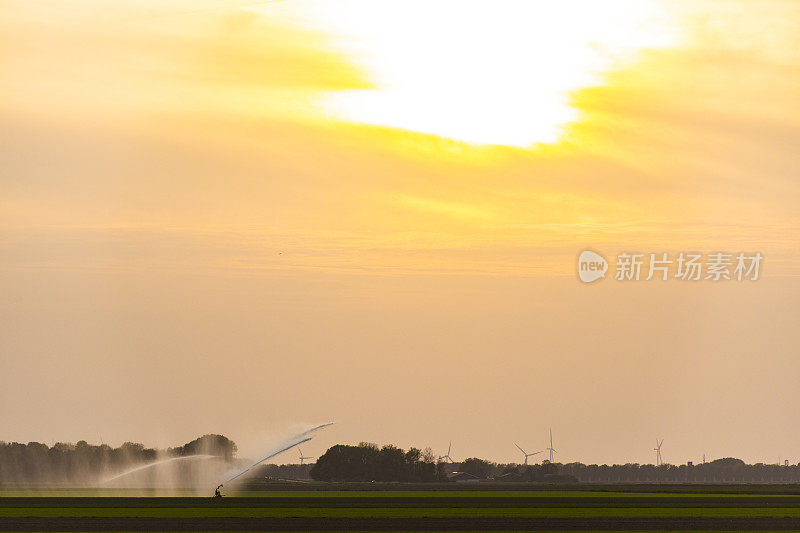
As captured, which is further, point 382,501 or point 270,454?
point 382,501

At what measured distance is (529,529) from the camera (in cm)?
7444

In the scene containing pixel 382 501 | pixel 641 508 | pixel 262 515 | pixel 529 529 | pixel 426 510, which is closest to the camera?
pixel 529 529

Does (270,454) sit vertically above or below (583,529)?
above

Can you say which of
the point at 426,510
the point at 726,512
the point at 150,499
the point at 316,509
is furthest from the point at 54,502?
the point at 726,512

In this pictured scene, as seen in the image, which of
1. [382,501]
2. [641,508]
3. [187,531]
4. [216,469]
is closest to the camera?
[187,531]

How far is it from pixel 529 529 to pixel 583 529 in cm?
383

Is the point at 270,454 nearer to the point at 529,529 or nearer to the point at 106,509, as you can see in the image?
the point at 106,509

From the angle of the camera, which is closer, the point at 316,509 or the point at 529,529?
the point at 529,529

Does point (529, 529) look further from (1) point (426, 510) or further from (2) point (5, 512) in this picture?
(2) point (5, 512)

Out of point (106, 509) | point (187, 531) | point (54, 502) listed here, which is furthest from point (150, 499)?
point (187, 531)

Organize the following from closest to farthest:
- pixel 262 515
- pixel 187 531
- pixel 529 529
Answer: pixel 187 531
pixel 529 529
pixel 262 515

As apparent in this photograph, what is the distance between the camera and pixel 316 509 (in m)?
95.2

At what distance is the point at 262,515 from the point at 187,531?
16.8 metres

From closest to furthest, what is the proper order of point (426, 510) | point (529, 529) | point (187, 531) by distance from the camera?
point (187, 531) → point (529, 529) → point (426, 510)
